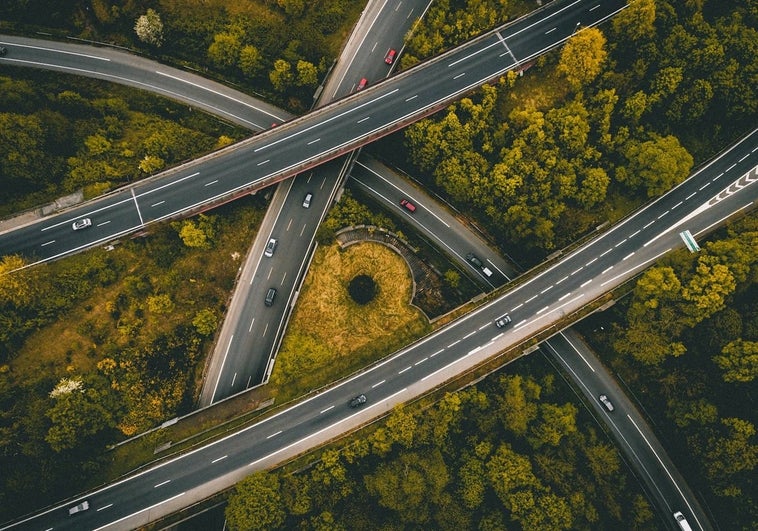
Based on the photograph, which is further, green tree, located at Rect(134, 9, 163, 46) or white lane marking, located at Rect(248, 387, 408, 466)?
green tree, located at Rect(134, 9, 163, 46)

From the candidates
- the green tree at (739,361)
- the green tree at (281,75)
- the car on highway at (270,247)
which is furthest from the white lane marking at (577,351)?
the green tree at (281,75)

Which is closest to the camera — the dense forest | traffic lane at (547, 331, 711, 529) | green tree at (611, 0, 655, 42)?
the dense forest

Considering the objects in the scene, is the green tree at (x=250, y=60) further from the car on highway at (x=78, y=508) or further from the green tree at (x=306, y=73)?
the car on highway at (x=78, y=508)

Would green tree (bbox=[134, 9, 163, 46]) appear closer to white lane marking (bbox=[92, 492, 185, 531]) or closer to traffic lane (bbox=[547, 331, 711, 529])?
white lane marking (bbox=[92, 492, 185, 531])

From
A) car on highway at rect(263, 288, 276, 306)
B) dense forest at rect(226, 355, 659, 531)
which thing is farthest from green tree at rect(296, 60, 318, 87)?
dense forest at rect(226, 355, 659, 531)

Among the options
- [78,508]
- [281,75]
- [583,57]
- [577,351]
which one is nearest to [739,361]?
[577,351]

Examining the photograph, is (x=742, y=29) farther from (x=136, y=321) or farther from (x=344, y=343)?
(x=136, y=321)
